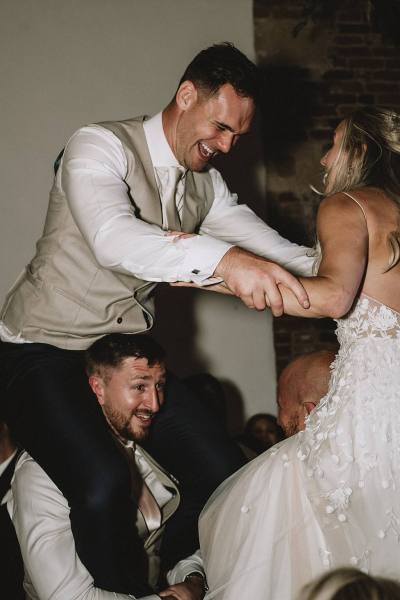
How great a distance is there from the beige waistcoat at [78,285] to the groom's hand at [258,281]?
664 millimetres

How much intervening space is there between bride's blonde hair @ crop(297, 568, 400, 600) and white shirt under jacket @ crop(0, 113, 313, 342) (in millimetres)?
739

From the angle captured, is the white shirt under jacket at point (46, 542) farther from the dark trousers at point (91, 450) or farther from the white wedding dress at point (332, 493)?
the white wedding dress at point (332, 493)

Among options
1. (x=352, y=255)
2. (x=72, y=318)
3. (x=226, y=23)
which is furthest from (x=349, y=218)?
(x=226, y=23)

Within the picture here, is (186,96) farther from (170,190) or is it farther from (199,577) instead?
(199,577)

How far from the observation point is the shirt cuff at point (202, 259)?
1.67 m

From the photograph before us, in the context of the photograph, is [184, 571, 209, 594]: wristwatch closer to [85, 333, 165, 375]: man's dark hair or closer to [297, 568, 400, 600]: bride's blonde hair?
[85, 333, 165, 375]: man's dark hair

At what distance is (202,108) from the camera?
7.47 ft

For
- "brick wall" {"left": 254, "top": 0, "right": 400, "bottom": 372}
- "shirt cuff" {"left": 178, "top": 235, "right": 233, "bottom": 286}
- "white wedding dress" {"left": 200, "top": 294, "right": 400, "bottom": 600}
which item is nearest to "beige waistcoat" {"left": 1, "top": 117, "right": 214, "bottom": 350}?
"shirt cuff" {"left": 178, "top": 235, "right": 233, "bottom": 286}

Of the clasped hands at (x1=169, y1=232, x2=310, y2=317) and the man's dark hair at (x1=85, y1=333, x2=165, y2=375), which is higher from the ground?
the clasped hands at (x1=169, y1=232, x2=310, y2=317)

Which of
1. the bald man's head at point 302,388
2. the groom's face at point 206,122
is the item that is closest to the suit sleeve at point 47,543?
the bald man's head at point 302,388

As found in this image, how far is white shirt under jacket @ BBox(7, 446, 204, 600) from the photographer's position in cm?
210

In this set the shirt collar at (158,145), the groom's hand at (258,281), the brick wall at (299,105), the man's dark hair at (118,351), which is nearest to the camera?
the groom's hand at (258,281)

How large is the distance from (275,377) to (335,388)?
2.92 m

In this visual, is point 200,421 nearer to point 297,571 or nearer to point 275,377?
point 297,571
